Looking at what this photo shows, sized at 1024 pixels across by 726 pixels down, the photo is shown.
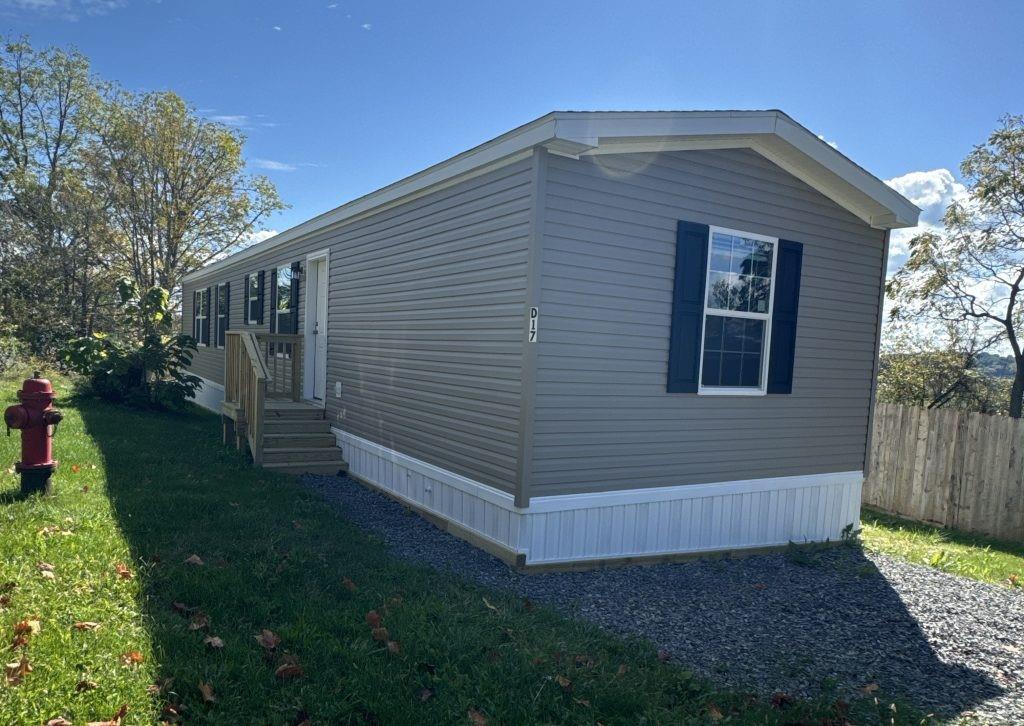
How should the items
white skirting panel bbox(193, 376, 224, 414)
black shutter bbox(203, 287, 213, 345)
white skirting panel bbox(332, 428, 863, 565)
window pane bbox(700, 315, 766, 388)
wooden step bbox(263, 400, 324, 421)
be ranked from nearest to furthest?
1. white skirting panel bbox(332, 428, 863, 565)
2. window pane bbox(700, 315, 766, 388)
3. wooden step bbox(263, 400, 324, 421)
4. white skirting panel bbox(193, 376, 224, 414)
5. black shutter bbox(203, 287, 213, 345)

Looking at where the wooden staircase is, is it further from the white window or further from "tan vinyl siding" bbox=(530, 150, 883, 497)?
the white window

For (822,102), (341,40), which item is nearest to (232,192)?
(341,40)

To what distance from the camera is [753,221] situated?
6.55 metres

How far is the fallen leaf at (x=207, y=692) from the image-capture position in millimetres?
2955

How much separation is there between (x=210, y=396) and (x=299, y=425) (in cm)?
673

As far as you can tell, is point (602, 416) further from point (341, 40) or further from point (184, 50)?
point (184, 50)

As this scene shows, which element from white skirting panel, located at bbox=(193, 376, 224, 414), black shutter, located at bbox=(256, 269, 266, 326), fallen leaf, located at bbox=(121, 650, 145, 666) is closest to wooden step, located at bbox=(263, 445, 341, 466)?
black shutter, located at bbox=(256, 269, 266, 326)

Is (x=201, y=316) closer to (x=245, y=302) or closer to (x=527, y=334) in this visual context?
(x=245, y=302)

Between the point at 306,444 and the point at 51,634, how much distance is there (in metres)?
5.38

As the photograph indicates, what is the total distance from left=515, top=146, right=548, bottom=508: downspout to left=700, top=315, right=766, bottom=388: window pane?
186cm

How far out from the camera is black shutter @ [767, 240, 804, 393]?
668 centimetres

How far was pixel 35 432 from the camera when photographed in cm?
556

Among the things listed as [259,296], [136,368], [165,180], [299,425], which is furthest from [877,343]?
[165,180]

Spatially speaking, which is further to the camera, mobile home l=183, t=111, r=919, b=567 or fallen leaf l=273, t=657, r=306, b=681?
mobile home l=183, t=111, r=919, b=567
